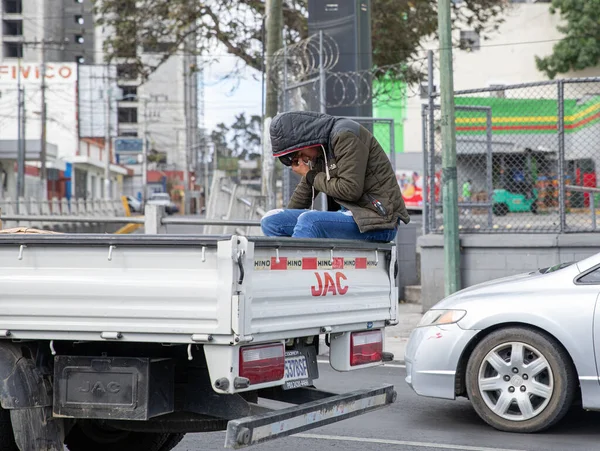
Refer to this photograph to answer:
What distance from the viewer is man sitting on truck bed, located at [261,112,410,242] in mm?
5418

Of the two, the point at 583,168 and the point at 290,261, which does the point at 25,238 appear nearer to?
the point at 290,261

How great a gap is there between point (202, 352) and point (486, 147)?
31.3ft

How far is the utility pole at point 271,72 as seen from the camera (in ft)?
55.7

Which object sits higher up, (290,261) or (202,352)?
(290,261)

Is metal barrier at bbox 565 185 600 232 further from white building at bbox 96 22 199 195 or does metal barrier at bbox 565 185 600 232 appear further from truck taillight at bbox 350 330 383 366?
white building at bbox 96 22 199 195

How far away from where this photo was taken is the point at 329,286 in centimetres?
499

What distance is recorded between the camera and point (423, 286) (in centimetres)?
1347

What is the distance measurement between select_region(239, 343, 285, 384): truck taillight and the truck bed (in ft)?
0.26

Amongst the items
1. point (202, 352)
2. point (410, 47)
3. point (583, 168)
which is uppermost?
point (410, 47)

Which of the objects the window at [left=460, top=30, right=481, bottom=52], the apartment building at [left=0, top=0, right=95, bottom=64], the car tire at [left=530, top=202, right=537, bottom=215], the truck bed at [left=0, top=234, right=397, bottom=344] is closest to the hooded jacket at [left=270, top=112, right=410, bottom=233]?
the truck bed at [left=0, top=234, right=397, bottom=344]

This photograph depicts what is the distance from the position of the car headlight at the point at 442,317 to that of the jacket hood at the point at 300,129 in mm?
2326

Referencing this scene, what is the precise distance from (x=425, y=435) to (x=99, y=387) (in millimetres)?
3114

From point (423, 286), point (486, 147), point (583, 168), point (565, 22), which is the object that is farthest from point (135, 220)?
point (565, 22)

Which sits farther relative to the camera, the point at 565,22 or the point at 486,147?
the point at 565,22
